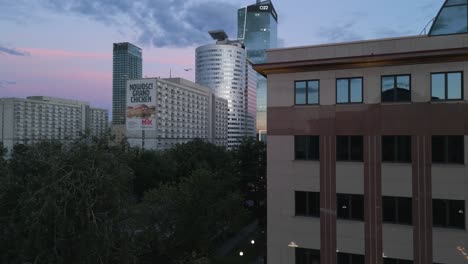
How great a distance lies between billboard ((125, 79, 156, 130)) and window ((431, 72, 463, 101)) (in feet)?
410

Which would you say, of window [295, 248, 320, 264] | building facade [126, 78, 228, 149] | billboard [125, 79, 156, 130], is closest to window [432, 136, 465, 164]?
window [295, 248, 320, 264]

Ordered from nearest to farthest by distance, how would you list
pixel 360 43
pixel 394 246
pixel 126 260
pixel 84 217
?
1. pixel 84 217
2. pixel 126 260
3. pixel 394 246
4. pixel 360 43

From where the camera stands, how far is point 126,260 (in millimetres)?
15656

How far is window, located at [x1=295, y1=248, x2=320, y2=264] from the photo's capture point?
18156 millimetres

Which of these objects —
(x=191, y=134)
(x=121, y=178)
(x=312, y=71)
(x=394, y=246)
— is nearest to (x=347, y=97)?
(x=312, y=71)

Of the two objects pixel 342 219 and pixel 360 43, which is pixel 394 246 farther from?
pixel 360 43

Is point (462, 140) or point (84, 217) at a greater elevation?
point (462, 140)

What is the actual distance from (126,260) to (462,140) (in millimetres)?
16061

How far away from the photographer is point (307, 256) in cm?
1830

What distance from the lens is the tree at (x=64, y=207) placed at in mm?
13820

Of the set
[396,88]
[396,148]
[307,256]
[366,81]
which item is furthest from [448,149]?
[307,256]

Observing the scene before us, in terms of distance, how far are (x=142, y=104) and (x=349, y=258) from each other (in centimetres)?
12691

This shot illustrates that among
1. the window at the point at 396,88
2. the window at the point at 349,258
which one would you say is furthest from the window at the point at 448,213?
the window at the point at 396,88

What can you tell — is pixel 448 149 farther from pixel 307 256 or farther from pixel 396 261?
pixel 307 256
